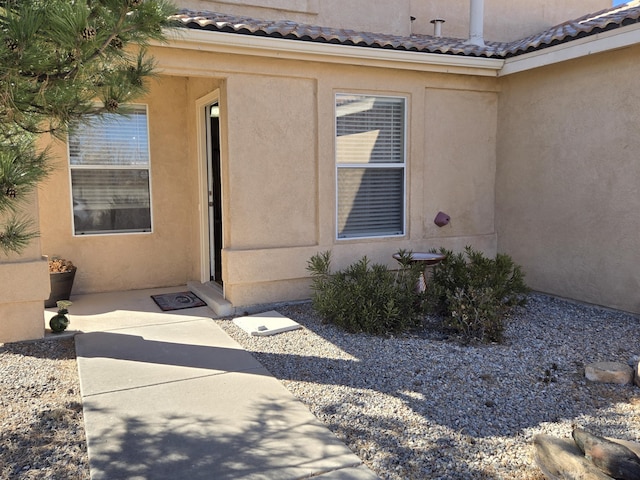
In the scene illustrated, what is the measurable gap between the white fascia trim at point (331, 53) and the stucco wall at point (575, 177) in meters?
0.99

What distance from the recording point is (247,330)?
6066 mm

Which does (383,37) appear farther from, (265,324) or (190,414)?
(190,414)

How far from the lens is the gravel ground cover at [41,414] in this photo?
3.33 meters

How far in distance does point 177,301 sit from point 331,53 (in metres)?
3.93

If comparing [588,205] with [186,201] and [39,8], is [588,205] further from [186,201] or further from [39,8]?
[39,8]

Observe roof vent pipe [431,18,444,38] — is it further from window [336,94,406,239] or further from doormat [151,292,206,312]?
doormat [151,292,206,312]

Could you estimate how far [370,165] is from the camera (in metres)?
7.55

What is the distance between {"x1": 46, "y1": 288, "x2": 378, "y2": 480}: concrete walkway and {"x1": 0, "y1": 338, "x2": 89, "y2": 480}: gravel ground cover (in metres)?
0.11

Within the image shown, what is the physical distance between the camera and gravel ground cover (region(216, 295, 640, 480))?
3.51 m

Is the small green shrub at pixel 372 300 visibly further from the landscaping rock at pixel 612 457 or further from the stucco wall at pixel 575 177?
the landscaping rock at pixel 612 457

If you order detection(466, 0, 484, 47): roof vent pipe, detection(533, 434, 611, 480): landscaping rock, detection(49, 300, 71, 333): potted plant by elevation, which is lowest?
detection(533, 434, 611, 480): landscaping rock

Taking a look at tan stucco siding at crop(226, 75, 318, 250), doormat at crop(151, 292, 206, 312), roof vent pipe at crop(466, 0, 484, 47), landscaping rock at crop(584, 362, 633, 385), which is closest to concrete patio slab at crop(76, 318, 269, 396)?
doormat at crop(151, 292, 206, 312)

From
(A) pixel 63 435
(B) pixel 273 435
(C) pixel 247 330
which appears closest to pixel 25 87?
(A) pixel 63 435

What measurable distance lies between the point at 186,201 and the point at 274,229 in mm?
2015
